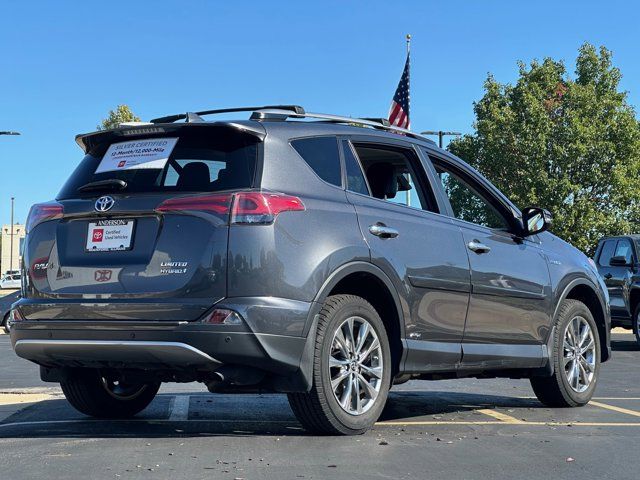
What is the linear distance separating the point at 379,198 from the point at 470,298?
99 cm

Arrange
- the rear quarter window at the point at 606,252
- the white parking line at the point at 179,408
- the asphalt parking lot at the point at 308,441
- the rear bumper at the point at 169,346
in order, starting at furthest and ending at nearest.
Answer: the rear quarter window at the point at 606,252 → the white parking line at the point at 179,408 → the rear bumper at the point at 169,346 → the asphalt parking lot at the point at 308,441

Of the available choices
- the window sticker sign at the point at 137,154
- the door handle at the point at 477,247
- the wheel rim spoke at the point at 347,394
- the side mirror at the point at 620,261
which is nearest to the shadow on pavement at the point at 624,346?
the side mirror at the point at 620,261

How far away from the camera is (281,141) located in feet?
17.8

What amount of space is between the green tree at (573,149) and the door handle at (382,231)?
28951 mm

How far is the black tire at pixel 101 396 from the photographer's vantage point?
6.20m

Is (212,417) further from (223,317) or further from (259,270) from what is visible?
(259,270)

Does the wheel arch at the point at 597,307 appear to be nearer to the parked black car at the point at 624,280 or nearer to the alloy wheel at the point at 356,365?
the alloy wheel at the point at 356,365

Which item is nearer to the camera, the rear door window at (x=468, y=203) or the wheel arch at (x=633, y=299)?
the rear door window at (x=468, y=203)

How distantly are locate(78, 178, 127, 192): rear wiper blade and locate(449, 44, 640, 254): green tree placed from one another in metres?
29.7

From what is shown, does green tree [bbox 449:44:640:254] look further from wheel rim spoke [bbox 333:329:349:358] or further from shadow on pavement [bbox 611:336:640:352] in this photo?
wheel rim spoke [bbox 333:329:349:358]

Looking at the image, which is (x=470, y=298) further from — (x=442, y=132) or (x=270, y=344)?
(x=442, y=132)

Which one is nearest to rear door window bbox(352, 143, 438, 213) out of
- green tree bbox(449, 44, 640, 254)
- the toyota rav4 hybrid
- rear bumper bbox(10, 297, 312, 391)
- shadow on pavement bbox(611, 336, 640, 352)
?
the toyota rav4 hybrid

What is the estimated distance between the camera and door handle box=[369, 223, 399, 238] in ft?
18.5

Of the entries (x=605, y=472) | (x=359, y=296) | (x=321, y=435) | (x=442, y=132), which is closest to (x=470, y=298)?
(x=359, y=296)
